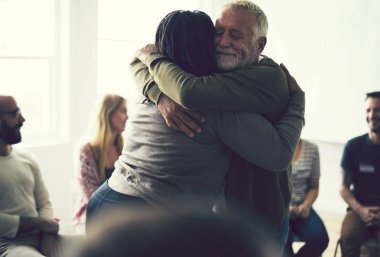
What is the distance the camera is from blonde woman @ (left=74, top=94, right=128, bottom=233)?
333cm

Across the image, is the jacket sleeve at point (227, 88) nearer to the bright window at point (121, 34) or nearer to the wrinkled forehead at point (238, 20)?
the wrinkled forehead at point (238, 20)

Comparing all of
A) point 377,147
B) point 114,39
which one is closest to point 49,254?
point 377,147

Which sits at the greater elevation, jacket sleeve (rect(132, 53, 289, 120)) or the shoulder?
jacket sleeve (rect(132, 53, 289, 120))

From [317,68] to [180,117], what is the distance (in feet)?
13.6

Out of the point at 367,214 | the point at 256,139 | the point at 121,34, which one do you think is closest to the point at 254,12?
the point at 256,139

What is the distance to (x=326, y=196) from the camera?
548 centimetres

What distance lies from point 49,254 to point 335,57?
3303mm

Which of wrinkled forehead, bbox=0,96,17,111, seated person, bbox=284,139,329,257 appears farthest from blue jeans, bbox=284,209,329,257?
wrinkled forehead, bbox=0,96,17,111

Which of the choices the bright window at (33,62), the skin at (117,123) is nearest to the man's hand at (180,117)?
the skin at (117,123)

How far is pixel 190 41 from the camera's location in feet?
4.42

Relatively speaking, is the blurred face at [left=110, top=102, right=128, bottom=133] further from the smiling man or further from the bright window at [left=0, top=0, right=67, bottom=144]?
the smiling man

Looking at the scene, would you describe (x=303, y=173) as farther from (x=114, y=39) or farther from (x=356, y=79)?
(x=114, y=39)

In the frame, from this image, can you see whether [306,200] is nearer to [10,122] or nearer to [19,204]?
[19,204]

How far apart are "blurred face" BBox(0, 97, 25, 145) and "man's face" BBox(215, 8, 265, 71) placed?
1.82 meters
